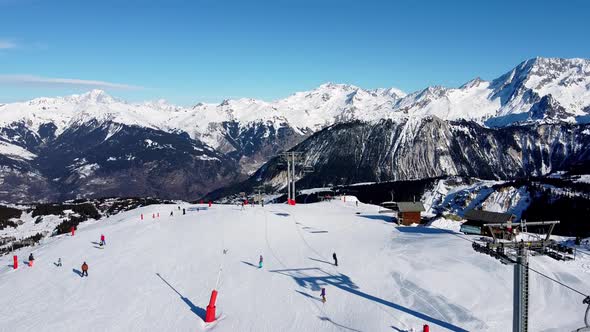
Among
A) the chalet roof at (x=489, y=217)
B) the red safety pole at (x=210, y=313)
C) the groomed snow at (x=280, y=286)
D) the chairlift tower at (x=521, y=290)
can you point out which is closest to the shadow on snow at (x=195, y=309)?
the groomed snow at (x=280, y=286)

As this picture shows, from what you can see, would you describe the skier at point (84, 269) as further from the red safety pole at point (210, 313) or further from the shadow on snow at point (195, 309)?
the red safety pole at point (210, 313)

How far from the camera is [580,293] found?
38344mm

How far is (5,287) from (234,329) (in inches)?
1073

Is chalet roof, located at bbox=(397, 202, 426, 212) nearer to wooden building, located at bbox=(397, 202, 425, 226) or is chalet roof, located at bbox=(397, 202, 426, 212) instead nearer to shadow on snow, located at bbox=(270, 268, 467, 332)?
wooden building, located at bbox=(397, 202, 425, 226)

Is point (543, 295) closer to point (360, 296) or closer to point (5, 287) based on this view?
point (360, 296)

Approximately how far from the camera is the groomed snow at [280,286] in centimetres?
3547

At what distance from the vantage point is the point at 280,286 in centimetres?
4294

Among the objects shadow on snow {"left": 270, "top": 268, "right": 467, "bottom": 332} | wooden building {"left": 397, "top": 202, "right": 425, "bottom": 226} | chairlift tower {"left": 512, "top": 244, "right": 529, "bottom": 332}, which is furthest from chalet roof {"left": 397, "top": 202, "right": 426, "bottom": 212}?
chairlift tower {"left": 512, "top": 244, "right": 529, "bottom": 332}

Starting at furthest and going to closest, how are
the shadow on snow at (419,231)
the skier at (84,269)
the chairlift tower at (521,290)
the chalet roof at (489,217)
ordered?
the chalet roof at (489,217) → the shadow on snow at (419,231) → the skier at (84,269) → the chairlift tower at (521,290)

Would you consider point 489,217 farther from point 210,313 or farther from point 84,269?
point 84,269

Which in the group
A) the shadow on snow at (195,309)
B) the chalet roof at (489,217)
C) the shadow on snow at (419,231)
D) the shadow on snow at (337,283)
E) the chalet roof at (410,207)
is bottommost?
the shadow on snow at (195,309)

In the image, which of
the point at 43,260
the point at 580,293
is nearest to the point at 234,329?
the point at 580,293

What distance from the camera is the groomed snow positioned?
35.5 m

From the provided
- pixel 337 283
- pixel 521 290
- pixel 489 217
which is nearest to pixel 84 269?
pixel 337 283
